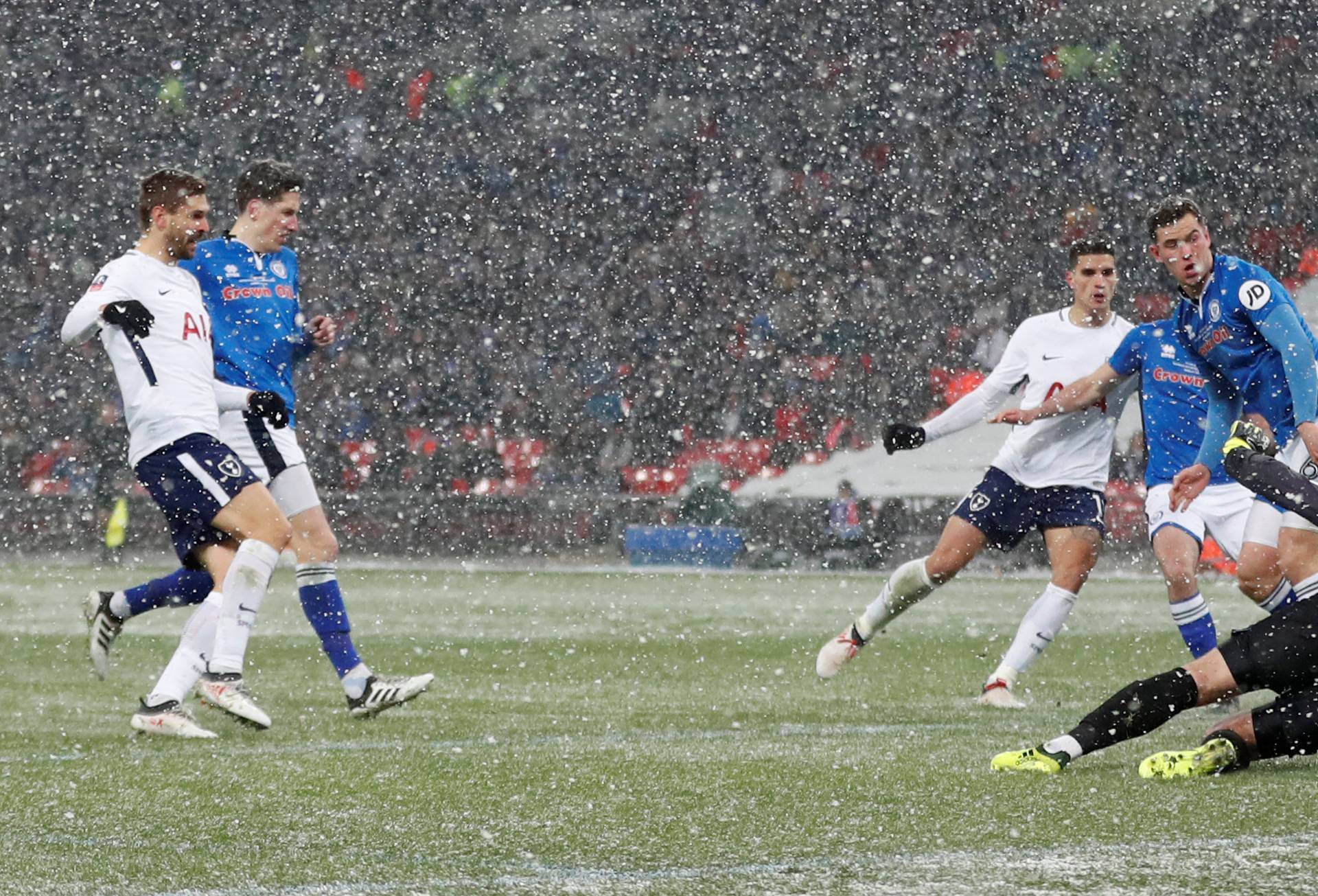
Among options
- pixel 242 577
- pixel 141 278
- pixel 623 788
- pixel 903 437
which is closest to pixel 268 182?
pixel 141 278

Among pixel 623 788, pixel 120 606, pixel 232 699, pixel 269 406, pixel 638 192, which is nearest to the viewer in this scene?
pixel 623 788

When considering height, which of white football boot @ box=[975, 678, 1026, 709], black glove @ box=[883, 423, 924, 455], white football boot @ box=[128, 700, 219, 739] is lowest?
white football boot @ box=[975, 678, 1026, 709]

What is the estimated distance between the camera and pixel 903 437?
5.87 m

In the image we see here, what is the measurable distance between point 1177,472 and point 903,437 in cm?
87

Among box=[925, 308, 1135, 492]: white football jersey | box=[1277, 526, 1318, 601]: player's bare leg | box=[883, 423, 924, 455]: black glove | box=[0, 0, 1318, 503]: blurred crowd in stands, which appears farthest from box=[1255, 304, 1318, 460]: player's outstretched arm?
box=[0, 0, 1318, 503]: blurred crowd in stands

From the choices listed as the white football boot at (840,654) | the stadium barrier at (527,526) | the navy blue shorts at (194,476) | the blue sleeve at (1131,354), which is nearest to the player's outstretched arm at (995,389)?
the blue sleeve at (1131,354)

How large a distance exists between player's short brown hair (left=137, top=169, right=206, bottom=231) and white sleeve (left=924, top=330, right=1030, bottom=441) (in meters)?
2.69

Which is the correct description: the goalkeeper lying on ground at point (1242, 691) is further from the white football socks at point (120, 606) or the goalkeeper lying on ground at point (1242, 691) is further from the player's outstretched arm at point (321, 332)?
the white football socks at point (120, 606)

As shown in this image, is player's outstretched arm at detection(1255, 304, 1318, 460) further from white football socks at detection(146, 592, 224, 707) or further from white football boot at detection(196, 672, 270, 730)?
white football socks at detection(146, 592, 224, 707)

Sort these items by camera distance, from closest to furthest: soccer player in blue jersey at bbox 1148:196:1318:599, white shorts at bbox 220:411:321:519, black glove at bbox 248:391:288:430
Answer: soccer player in blue jersey at bbox 1148:196:1318:599, black glove at bbox 248:391:288:430, white shorts at bbox 220:411:321:519

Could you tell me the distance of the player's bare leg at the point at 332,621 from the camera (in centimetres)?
548

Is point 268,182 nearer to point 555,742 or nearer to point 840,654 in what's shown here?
point 555,742

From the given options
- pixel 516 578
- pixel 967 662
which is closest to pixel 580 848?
pixel 967 662

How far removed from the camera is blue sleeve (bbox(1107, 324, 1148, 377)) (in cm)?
566
